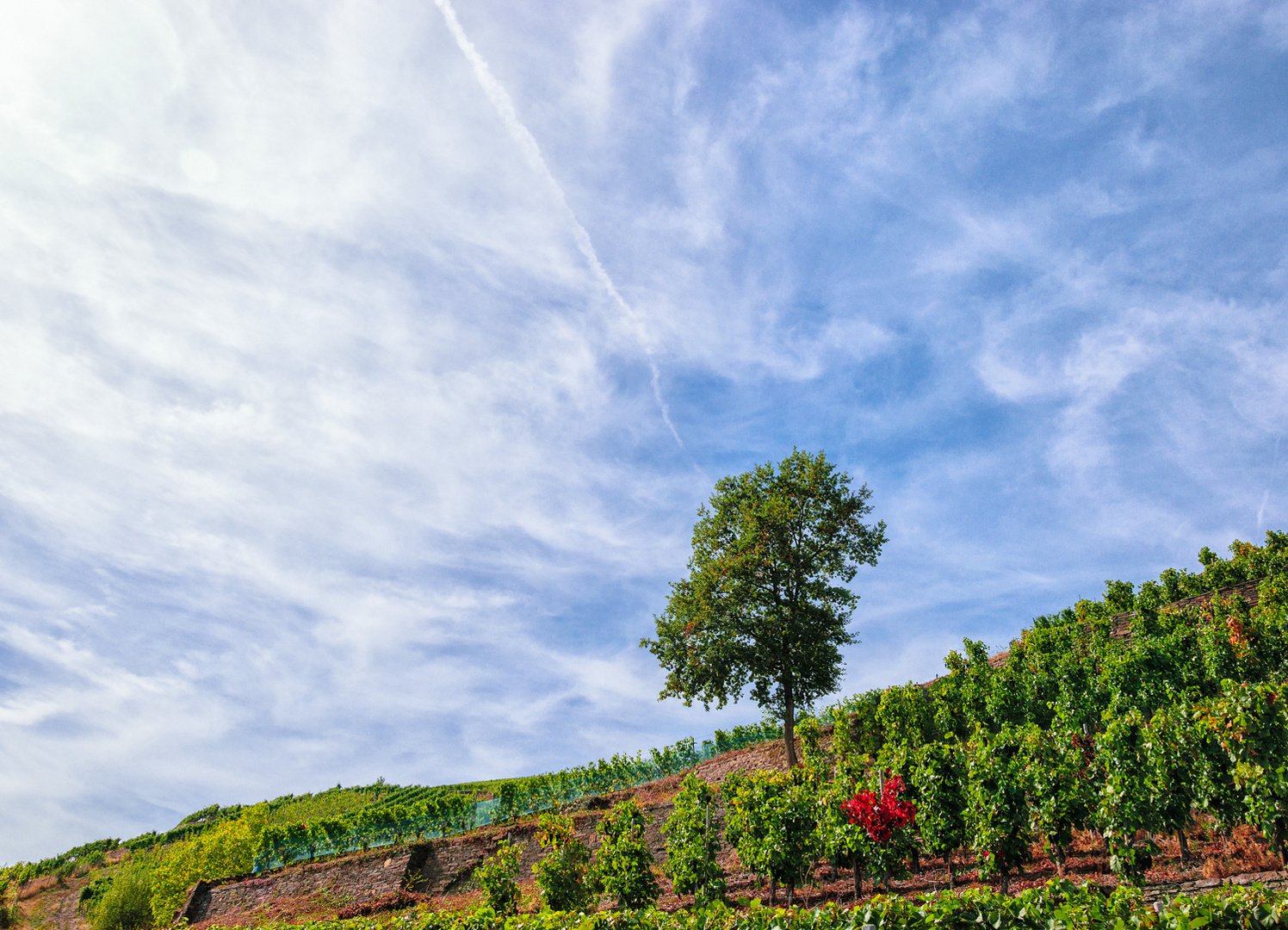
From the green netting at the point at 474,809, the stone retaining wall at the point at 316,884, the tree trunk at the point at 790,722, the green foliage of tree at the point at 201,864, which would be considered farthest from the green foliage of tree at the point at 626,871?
the green foliage of tree at the point at 201,864

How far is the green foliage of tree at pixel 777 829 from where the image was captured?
601 inches

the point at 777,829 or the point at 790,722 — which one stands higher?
the point at 790,722

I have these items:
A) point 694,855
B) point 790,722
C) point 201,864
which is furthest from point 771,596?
point 201,864

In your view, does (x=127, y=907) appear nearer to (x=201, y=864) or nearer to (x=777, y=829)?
(x=201, y=864)

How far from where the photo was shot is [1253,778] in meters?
11.3

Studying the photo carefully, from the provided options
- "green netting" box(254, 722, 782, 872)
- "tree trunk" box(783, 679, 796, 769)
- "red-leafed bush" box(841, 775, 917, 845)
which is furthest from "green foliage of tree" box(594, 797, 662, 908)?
"green netting" box(254, 722, 782, 872)

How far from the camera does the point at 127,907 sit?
3453cm

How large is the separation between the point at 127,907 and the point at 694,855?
36.9 m

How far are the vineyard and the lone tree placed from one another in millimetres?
2920

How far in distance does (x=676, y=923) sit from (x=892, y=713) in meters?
17.0

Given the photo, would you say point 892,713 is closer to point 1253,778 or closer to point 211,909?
point 1253,778

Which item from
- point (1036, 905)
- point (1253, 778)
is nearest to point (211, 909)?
point (1036, 905)

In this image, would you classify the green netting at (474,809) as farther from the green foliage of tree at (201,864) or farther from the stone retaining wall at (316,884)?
the stone retaining wall at (316,884)

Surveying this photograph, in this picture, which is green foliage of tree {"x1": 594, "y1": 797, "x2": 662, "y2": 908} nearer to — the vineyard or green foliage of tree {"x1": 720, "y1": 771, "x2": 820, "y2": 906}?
the vineyard
